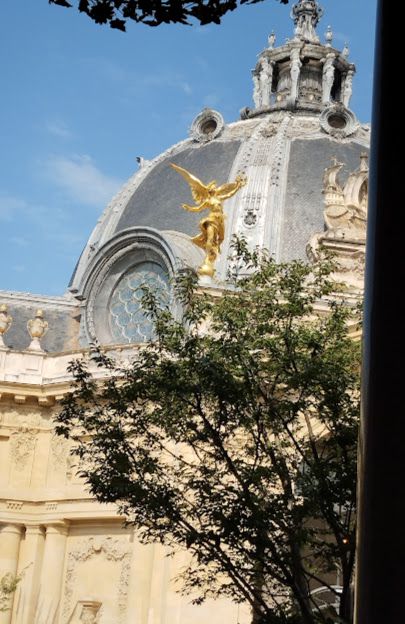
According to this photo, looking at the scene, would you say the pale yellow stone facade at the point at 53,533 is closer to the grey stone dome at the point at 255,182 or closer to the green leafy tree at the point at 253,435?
the grey stone dome at the point at 255,182

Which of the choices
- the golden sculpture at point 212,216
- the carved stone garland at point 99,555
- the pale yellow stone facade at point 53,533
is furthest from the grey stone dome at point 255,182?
the carved stone garland at point 99,555

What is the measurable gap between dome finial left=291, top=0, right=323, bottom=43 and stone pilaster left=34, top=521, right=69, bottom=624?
28906 millimetres

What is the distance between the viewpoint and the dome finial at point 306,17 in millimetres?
52688

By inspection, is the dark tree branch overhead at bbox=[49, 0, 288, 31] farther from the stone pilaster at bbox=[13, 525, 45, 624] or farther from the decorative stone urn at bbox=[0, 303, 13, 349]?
the decorative stone urn at bbox=[0, 303, 13, 349]

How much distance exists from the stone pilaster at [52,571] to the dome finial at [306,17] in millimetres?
28906

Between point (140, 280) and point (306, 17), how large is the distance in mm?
20939

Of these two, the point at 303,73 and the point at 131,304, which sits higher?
the point at 303,73

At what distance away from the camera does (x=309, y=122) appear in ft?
140

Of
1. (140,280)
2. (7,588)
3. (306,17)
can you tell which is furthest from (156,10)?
(306,17)

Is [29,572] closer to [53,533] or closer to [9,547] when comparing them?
[9,547]

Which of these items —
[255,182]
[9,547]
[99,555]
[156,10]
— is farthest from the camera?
[255,182]

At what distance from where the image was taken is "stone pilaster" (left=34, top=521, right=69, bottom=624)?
31.0m

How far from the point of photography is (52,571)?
31312mm

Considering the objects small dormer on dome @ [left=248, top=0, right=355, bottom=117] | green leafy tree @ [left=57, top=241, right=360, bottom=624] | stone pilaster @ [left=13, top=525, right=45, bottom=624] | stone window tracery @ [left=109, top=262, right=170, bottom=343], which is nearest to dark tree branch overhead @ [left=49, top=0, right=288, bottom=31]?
green leafy tree @ [left=57, top=241, right=360, bottom=624]
